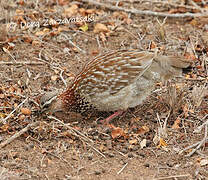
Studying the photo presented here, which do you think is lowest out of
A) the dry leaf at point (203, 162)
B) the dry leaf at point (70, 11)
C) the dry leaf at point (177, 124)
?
the dry leaf at point (203, 162)

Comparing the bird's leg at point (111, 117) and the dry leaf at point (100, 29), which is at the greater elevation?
the dry leaf at point (100, 29)

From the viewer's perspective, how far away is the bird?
263 inches

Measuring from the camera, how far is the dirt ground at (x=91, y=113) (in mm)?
5969

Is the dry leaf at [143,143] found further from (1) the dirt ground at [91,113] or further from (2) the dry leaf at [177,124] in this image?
(2) the dry leaf at [177,124]

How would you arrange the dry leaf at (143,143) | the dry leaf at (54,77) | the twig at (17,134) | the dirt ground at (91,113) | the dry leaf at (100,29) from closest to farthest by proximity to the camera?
the dirt ground at (91,113)
the twig at (17,134)
the dry leaf at (143,143)
the dry leaf at (54,77)
the dry leaf at (100,29)

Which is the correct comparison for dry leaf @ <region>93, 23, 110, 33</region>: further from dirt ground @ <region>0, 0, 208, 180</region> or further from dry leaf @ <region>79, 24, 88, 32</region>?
dry leaf @ <region>79, 24, 88, 32</region>

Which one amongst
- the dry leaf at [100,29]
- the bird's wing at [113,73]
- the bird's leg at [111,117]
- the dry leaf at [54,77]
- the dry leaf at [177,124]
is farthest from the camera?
the dry leaf at [100,29]

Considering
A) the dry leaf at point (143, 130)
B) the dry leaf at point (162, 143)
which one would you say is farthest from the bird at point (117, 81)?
the dry leaf at point (162, 143)

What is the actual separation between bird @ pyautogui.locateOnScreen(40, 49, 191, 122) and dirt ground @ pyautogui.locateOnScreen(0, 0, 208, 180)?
288 mm

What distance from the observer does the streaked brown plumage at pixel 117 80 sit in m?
6.67

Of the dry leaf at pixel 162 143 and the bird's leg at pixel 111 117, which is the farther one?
the bird's leg at pixel 111 117

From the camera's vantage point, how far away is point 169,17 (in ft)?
31.0

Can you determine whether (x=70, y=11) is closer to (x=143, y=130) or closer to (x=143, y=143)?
(x=143, y=130)

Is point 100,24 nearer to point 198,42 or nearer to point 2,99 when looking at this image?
point 198,42
